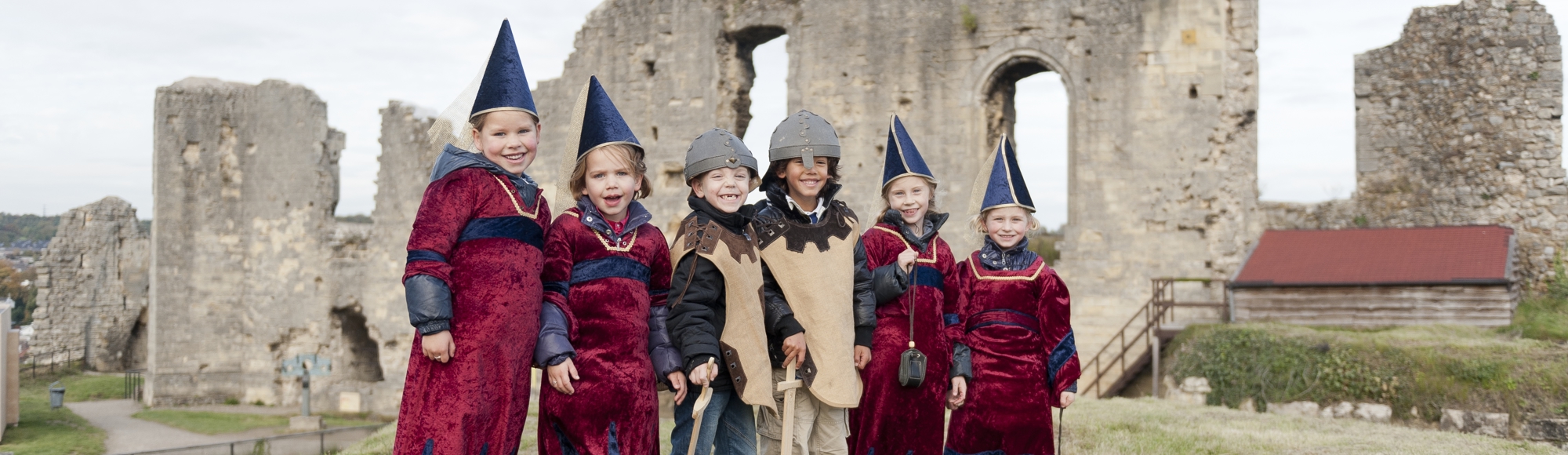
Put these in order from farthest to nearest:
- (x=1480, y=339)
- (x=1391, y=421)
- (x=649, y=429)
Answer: (x=1480, y=339), (x=1391, y=421), (x=649, y=429)

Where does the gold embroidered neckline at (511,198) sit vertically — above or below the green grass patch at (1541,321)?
above

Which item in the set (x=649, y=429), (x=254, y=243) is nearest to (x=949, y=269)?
(x=649, y=429)

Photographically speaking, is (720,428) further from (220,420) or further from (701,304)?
(220,420)

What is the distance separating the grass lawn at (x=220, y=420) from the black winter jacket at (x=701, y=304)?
43.2 feet

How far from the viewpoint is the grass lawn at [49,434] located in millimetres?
12732

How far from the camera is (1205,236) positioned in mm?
12461

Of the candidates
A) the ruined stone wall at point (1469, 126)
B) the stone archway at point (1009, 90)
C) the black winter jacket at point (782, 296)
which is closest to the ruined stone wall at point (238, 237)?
the stone archway at point (1009, 90)

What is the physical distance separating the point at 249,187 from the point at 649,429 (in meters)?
18.2

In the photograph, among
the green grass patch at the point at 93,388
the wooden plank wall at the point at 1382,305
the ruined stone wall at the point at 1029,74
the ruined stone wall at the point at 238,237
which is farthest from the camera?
the green grass patch at the point at 93,388

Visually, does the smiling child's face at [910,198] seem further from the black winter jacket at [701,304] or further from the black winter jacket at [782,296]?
the black winter jacket at [701,304]

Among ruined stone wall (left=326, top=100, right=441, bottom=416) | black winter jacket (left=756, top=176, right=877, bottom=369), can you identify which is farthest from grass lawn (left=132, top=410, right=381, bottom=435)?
black winter jacket (left=756, top=176, right=877, bottom=369)

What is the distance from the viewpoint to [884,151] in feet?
47.7

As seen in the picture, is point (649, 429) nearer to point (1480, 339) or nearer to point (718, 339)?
point (718, 339)

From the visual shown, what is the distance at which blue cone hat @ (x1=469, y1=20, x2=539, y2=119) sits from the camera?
12.7 ft
